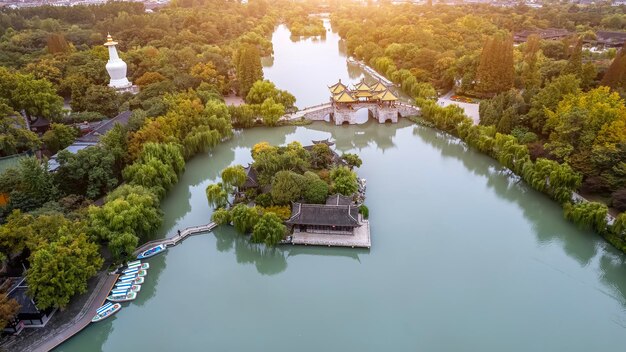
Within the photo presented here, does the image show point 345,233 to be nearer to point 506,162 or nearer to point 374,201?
point 374,201

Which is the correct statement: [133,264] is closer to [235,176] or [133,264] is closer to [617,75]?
[235,176]

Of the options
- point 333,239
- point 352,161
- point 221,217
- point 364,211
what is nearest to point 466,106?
point 352,161

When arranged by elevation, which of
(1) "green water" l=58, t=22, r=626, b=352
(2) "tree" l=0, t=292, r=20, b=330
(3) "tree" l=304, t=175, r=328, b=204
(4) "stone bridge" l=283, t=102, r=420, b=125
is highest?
(4) "stone bridge" l=283, t=102, r=420, b=125

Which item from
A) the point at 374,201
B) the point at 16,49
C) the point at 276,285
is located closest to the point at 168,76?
the point at 16,49

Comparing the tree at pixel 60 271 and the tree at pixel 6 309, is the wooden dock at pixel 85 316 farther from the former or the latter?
the tree at pixel 6 309

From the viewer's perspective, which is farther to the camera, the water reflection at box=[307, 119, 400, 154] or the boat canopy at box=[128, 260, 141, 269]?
the water reflection at box=[307, 119, 400, 154]

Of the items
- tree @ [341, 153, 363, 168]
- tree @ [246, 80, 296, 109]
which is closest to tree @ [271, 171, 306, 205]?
tree @ [341, 153, 363, 168]

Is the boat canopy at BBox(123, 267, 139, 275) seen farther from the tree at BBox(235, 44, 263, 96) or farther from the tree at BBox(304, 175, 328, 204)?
the tree at BBox(235, 44, 263, 96)

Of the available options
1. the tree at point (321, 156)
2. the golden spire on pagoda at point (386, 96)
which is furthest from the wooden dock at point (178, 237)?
the golden spire on pagoda at point (386, 96)
